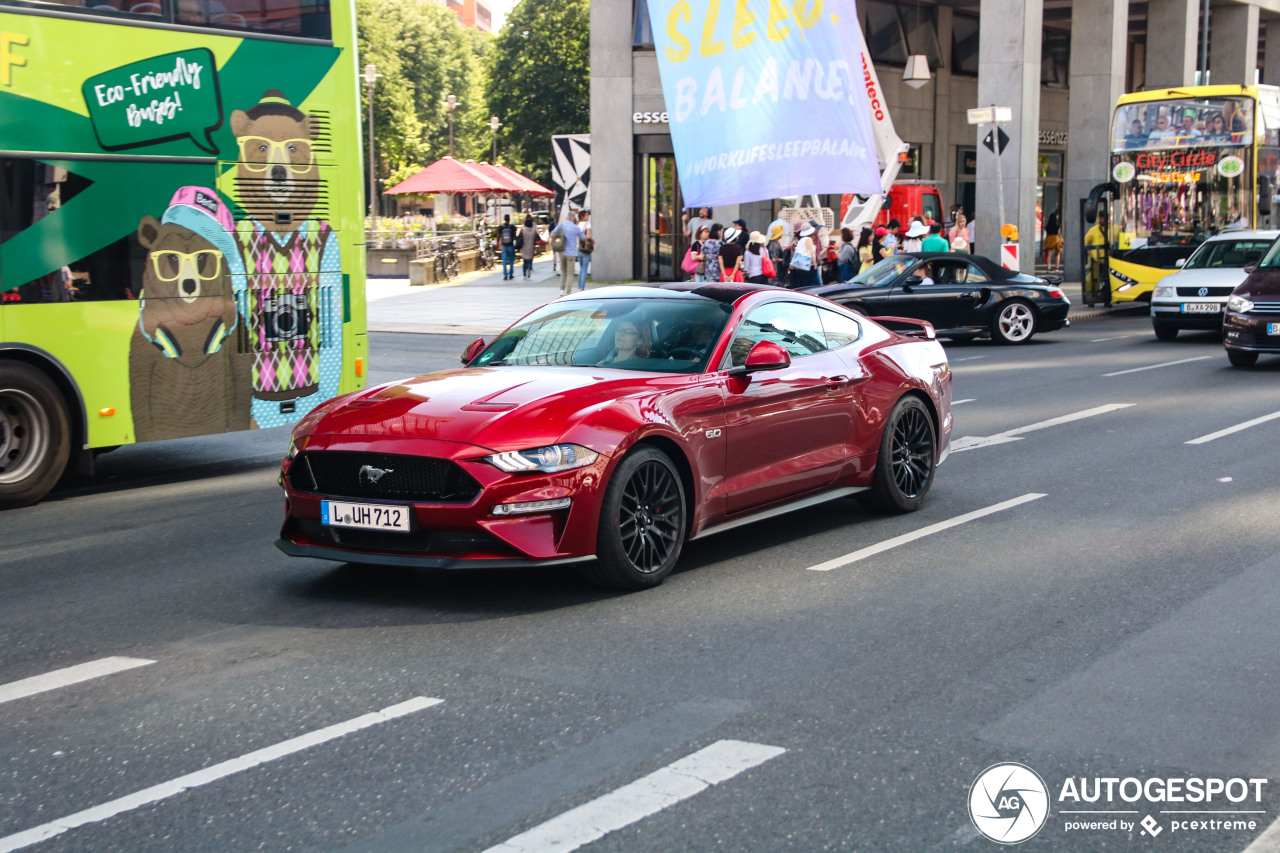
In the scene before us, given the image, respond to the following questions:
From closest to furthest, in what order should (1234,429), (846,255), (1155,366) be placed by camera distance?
(1234,429) → (1155,366) → (846,255)

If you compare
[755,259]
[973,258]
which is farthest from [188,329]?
[973,258]

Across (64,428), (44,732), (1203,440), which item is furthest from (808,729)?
(1203,440)

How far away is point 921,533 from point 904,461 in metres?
Result: 0.70

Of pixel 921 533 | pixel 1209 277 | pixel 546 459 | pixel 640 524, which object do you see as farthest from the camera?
pixel 1209 277

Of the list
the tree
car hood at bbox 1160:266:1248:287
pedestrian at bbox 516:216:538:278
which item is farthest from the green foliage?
car hood at bbox 1160:266:1248:287

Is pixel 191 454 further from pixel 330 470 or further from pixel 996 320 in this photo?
pixel 996 320

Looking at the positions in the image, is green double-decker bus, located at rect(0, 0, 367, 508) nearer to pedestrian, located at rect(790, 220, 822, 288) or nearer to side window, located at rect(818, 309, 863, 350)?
side window, located at rect(818, 309, 863, 350)

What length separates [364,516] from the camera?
6.60 metres

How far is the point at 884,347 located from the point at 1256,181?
73.5ft

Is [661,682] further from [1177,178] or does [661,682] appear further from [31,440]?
[1177,178]

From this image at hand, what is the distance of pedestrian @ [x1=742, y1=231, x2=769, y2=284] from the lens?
23.8 m

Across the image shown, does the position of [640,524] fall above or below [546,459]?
below

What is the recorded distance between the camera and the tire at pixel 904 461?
8820 mm

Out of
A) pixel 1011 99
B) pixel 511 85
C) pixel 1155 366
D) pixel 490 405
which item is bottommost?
pixel 1155 366
